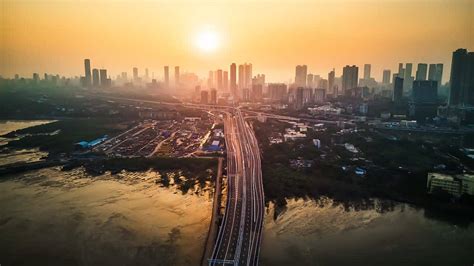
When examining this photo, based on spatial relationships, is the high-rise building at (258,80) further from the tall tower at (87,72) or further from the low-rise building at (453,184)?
the low-rise building at (453,184)

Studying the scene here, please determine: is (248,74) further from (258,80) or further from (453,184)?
(453,184)

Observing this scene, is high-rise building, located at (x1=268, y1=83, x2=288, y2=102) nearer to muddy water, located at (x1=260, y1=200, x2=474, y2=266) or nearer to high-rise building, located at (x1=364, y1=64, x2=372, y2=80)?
high-rise building, located at (x1=364, y1=64, x2=372, y2=80)

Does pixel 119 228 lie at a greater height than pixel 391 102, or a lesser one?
lesser

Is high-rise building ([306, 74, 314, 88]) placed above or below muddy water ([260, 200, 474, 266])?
above

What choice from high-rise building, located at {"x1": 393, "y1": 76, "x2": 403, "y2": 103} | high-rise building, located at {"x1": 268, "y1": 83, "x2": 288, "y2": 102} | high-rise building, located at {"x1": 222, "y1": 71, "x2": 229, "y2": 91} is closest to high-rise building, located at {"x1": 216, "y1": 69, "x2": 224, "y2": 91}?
high-rise building, located at {"x1": 222, "y1": 71, "x2": 229, "y2": 91}

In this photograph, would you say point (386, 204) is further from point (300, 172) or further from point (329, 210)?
point (300, 172)

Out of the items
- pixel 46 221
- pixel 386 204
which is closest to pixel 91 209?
pixel 46 221
